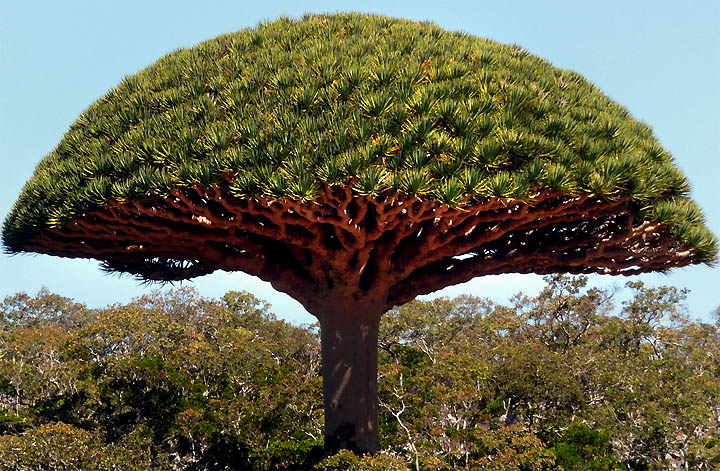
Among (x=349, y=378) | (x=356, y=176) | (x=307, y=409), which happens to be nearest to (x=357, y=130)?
(x=356, y=176)

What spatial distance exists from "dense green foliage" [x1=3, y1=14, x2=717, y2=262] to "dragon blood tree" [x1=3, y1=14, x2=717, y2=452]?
28 mm

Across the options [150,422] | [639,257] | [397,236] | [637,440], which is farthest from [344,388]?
[637,440]

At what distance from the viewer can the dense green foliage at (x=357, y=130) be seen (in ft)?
26.4

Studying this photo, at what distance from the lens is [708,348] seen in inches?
1346

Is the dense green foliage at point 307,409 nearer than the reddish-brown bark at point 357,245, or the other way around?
the reddish-brown bark at point 357,245

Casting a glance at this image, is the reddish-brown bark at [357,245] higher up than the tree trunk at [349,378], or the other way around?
the reddish-brown bark at [357,245]

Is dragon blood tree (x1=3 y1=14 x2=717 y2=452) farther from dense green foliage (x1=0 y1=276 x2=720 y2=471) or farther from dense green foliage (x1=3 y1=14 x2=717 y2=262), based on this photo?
dense green foliage (x1=0 y1=276 x2=720 y2=471)

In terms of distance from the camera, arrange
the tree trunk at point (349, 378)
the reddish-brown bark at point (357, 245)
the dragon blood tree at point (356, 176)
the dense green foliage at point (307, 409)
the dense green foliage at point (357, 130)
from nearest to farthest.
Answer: the dense green foliage at point (357, 130)
the dragon blood tree at point (356, 176)
the reddish-brown bark at point (357, 245)
the tree trunk at point (349, 378)
the dense green foliage at point (307, 409)

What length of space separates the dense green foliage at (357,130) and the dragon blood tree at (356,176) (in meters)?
0.03

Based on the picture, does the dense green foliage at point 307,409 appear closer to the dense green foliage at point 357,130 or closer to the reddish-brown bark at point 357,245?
the reddish-brown bark at point 357,245

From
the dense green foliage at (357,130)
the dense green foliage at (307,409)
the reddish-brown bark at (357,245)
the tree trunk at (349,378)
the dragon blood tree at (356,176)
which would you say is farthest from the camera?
the dense green foliage at (307,409)

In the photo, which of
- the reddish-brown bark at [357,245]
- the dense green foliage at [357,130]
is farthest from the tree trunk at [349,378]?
the dense green foliage at [357,130]

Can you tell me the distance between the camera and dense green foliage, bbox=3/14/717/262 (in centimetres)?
805

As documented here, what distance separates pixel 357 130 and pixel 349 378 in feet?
14.5
